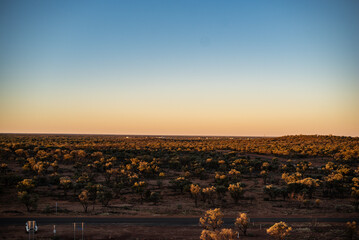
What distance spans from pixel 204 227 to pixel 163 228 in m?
4.35

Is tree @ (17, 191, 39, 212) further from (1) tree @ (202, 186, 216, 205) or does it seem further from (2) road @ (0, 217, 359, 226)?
(1) tree @ (202, 186, 216, 205)

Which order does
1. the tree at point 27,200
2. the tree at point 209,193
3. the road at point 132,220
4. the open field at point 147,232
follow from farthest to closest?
the tree at point 209,193 → the tree at point 27,200 → the road at point 132,220 → the open field at point 147,232

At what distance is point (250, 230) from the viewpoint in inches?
1096

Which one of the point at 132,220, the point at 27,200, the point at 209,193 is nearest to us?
the point at 132,220

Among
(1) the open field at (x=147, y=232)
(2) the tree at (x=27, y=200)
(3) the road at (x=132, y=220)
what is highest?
(2) the tree at (x=27, y=200)

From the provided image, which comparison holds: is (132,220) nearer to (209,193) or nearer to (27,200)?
(209,193)

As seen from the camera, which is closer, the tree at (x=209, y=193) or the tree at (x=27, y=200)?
the tree at (x=27, y=200)

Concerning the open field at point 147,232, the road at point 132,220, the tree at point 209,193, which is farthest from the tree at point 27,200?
the tree at point 209,193

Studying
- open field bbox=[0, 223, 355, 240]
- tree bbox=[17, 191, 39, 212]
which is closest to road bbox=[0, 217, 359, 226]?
open field bbox=[0, 223, 355, 240]

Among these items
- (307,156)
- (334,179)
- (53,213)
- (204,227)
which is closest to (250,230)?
(204,227)

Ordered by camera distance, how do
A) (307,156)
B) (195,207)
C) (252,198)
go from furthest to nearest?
(307,156) → (252,198) → (195,207)

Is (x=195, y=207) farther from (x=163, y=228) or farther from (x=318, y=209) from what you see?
(x=318, y=209)

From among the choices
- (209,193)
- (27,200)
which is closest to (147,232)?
(209,193)

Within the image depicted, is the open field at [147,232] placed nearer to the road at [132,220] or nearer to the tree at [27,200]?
the road at [132,220]
